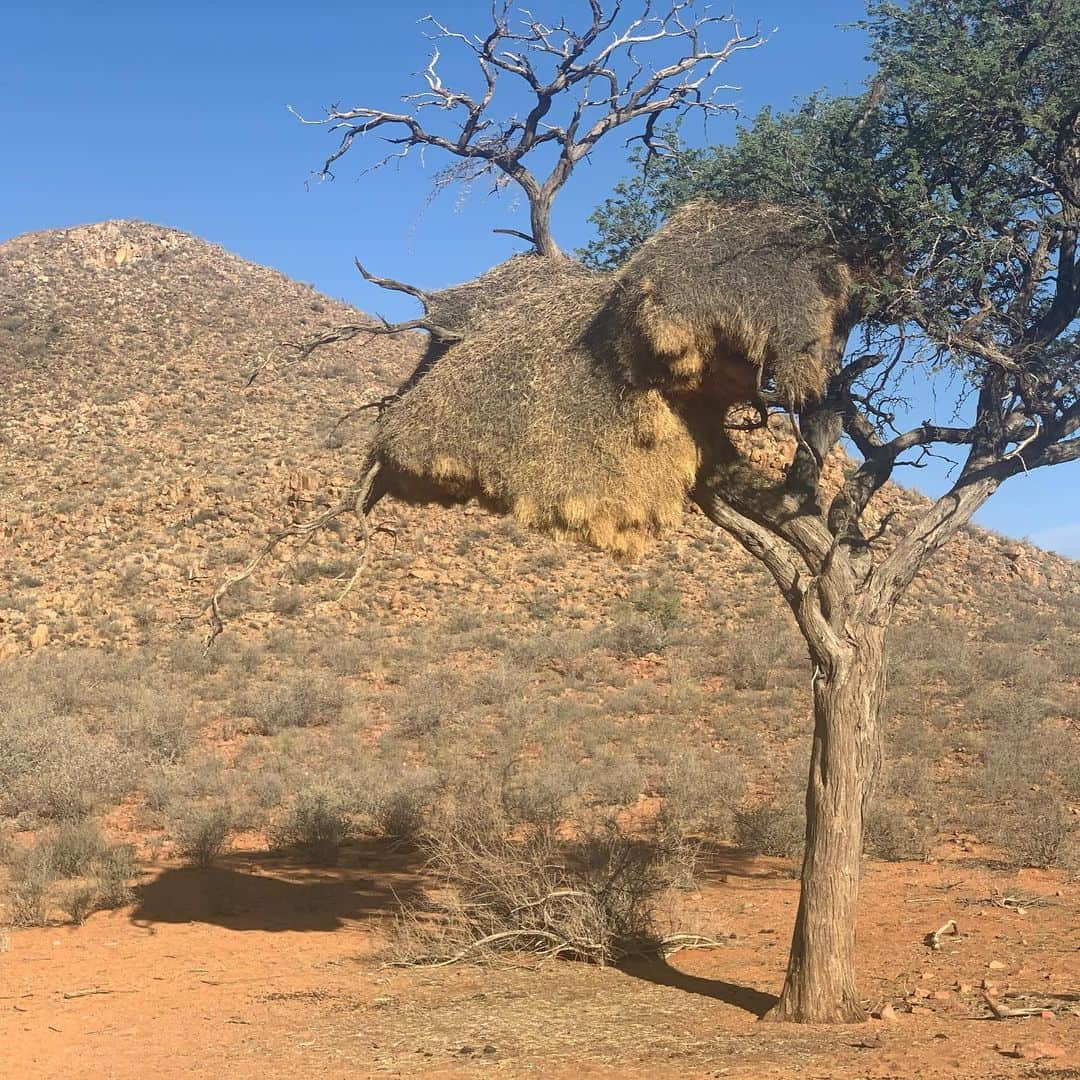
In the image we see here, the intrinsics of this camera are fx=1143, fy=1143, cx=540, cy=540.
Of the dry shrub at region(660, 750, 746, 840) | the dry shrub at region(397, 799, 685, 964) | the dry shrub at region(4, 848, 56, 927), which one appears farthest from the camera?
the dry shrub at region(660, 750, 746, 840)

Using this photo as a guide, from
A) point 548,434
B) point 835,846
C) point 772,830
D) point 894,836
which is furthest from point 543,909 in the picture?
point 894,836

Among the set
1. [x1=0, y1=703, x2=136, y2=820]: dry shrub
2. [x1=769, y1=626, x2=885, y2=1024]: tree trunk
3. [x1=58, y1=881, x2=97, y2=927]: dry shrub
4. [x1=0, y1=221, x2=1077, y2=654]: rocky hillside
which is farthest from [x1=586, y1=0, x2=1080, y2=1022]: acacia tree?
[x1=0, y1=221, x2=1077, y2=654]: rocky hillside

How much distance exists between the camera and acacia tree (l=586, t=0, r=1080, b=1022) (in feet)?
21.0

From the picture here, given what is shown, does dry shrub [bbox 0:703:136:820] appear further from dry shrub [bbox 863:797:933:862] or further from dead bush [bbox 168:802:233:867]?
dry shrub [bbox 863:797:933:862]

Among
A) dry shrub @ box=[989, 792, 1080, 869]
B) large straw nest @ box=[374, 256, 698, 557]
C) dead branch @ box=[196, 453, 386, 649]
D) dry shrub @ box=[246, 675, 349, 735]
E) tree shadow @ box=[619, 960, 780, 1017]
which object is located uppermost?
large straw nest @ box=[374, 256, 698, 557]

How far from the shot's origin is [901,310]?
280 inches

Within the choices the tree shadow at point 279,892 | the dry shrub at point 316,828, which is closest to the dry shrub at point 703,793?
the tree shadow at point 279,892

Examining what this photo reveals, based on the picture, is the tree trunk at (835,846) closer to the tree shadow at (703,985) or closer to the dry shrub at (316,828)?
the tree shadow at (703,985)

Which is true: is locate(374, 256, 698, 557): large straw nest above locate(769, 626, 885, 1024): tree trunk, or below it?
above

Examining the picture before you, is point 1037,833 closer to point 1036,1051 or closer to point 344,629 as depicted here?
point 1036,1051

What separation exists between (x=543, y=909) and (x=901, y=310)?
4.76 meters

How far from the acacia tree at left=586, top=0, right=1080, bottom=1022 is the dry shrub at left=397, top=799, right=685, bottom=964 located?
201 cm

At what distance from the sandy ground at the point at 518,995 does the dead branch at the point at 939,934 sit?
0.29 ft

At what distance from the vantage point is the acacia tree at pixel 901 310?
639 cm
